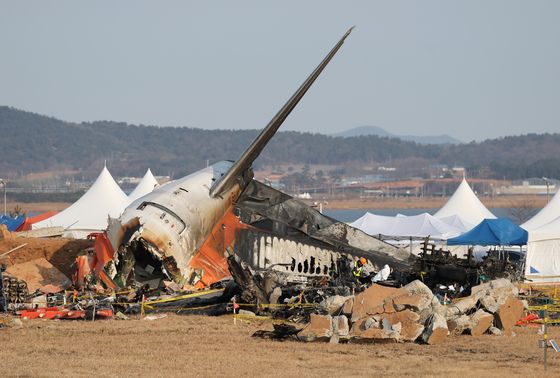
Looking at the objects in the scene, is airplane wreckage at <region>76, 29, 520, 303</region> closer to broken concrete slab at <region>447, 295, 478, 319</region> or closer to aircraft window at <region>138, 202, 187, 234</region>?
aircraft window at <region>138, 202, 187, 234</region>

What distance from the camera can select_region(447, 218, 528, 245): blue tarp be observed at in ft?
154

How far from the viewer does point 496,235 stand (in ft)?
155

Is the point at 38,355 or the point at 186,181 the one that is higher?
the point at 186,181

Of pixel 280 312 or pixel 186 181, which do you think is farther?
pixel 186 181

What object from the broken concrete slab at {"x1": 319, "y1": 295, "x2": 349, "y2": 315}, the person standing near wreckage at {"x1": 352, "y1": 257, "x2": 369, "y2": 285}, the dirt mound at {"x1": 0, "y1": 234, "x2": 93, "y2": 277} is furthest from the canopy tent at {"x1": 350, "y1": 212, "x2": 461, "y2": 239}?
the broken concrete slab at {"x1": 319, "y1": 295, "x2": 349, "y2": 315}

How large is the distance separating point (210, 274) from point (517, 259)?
60.4 feet

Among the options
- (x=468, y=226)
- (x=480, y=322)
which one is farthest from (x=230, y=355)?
(x=468, y=226)

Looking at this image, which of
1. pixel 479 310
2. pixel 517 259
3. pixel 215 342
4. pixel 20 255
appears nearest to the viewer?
pixel 215 342

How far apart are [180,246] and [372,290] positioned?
8.51 metres

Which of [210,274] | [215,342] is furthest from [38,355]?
[210,274]

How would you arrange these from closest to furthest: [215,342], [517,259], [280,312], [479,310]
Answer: [215,342] < [479,310] < [280,312] < [517,259]

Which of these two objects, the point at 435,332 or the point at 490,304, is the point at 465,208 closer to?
the point at 490,304

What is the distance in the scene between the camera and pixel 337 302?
26656mm

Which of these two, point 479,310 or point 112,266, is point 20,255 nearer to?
point 112,266
